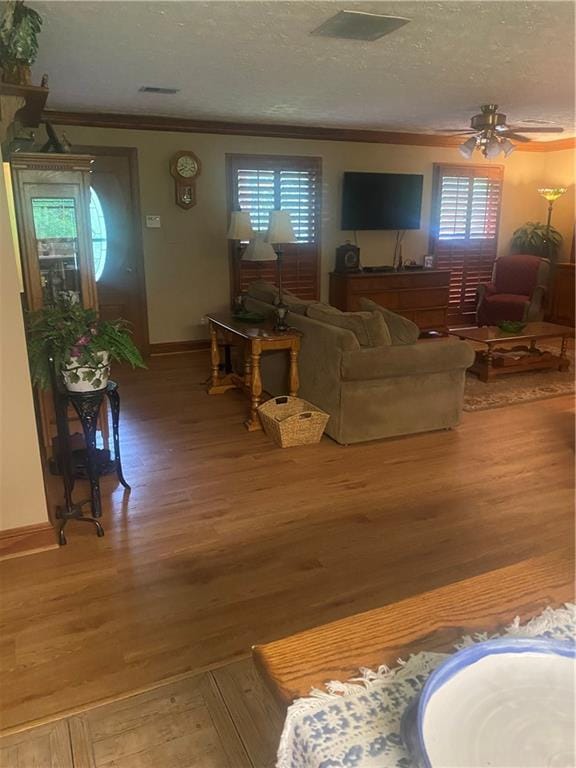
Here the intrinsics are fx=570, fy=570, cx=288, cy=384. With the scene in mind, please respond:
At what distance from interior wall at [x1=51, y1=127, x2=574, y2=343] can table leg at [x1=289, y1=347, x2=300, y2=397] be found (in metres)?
2.70

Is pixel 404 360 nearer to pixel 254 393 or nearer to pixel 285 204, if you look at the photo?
pixel 254 393

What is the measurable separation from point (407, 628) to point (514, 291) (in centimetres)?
726

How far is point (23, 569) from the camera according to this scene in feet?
8.25

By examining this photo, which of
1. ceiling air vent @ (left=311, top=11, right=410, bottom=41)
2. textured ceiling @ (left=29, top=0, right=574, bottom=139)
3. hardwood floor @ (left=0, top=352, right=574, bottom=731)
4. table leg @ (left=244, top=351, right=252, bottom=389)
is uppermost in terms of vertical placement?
textured ceiling @ (left=29, top=0, right=574, bottom=139)

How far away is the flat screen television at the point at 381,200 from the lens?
22.4 feet

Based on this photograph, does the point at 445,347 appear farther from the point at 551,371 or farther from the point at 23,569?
the point at 23,569

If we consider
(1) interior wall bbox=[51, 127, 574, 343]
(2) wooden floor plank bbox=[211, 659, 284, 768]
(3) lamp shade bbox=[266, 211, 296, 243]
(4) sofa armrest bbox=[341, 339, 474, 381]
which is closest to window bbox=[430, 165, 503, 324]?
(1) interior wall bbox=[51, 127, 574, 343]

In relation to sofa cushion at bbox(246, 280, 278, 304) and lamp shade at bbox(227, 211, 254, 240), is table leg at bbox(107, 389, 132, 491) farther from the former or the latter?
lamp shade at bbox(227, 211, 254, 240)

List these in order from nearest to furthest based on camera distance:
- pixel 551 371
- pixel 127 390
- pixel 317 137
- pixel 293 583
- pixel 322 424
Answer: pixel 293 583
pixel 322 424
pixel 127 390
pixel 551 371
pixel 317 137

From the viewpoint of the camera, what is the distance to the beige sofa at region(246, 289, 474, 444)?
3.69 metres

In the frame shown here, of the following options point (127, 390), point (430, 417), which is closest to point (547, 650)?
point (430, 417)

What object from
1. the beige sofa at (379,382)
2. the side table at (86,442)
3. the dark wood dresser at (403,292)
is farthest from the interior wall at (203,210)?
the side table at (86,442)

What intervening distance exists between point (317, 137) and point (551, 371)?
363cm

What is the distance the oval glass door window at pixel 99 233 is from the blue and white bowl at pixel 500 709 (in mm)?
5667
